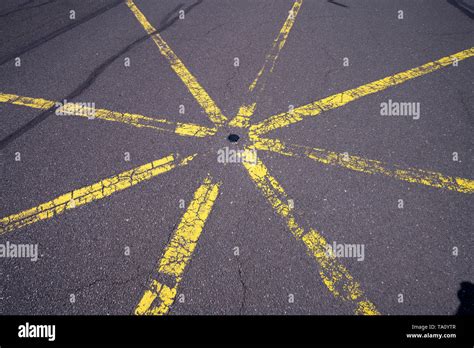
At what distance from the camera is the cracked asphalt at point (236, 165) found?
97.0 inches

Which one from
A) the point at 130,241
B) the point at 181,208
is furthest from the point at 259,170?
→ the point at 130,241

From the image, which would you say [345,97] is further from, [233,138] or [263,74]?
[233,138]

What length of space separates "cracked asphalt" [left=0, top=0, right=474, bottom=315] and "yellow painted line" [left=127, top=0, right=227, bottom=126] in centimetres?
10

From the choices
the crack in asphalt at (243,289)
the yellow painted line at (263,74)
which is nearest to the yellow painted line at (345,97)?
the yellow painted line at (263,74)

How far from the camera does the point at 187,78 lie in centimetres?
445

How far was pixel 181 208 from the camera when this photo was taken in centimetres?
296

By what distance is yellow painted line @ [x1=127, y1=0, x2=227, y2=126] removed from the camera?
12.8 feet

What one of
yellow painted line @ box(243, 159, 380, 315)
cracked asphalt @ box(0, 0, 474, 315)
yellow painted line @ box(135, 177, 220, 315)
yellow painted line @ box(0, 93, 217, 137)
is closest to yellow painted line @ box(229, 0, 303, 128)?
cracked asphalt @ box(0, 0, 474, 315)

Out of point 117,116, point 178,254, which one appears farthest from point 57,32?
point 178,254

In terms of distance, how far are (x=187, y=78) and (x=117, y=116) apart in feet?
4.09

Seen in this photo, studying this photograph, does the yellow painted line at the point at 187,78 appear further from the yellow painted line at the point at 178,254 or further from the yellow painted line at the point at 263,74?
the yellow painted line at the point at 178,254

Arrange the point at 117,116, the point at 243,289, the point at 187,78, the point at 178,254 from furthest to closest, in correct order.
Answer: the point at 187,78 → the point at 117,116 → the point at 178,254 → the point at 243,289

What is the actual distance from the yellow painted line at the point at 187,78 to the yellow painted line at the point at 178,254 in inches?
43.7

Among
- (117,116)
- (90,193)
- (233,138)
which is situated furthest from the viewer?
(117,116)
